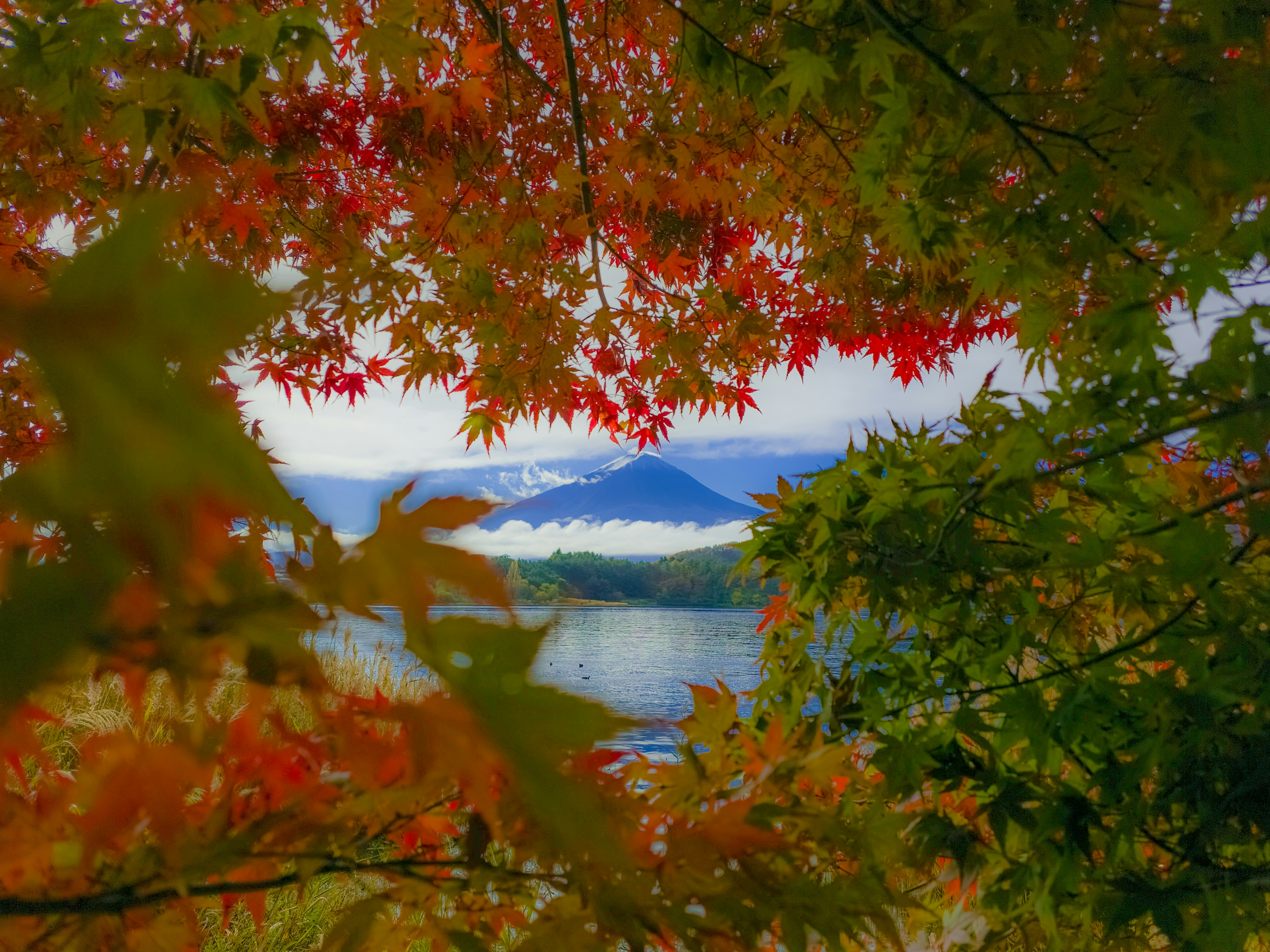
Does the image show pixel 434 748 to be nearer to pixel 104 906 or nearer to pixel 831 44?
pixel 104 906

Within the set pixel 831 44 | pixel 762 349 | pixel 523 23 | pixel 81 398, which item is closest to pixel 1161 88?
pixel 831 44

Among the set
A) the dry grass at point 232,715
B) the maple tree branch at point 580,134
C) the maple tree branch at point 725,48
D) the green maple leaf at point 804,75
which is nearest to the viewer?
the green maple leaf at point 804,75

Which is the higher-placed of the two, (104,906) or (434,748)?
(434,748)

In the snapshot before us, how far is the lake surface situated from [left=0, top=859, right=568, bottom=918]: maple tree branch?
17cm

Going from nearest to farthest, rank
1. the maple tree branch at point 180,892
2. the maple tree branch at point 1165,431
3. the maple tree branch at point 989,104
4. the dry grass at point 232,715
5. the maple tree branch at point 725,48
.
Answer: the maple tree branch at point 180,892 < the maple tree branch at point 1165,431 < the maple tree branch at point 989,104 < the maple tree branch at point 725,48 < the dry grass at point 232,715

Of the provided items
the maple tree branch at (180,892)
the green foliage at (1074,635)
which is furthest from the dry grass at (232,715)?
the green foliage at (1074,635)

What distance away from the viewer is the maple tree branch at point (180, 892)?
0.45m

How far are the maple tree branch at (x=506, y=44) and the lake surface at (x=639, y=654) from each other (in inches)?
68.5

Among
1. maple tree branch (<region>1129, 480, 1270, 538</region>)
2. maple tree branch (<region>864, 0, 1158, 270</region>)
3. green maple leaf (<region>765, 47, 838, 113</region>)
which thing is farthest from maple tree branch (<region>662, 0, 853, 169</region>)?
maple tree branch (<region>1129, 480, 1270, 538</region>)

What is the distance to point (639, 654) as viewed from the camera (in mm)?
11766

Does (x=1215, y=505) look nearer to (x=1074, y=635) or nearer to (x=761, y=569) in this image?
(x=1074, y=635)

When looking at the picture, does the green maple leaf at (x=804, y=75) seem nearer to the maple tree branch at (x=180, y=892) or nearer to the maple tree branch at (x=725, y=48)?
the maple tree branch at (x=725, y=48)

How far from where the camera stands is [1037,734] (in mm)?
907

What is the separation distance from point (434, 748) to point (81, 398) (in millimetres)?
244
